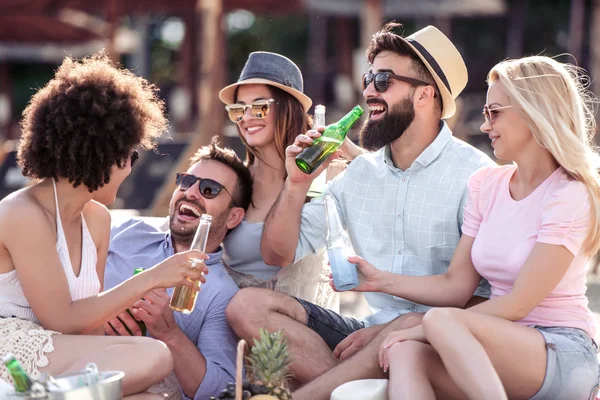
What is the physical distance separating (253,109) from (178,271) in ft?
5.57

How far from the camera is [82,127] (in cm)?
381

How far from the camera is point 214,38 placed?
39.4 feet

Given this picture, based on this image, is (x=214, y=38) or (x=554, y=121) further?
(x=214, y=38)

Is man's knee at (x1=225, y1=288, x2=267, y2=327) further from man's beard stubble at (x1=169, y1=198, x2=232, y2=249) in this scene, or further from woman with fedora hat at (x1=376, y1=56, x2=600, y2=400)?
woman with fedora hat at (x1=376, y1=56, x2=600, y2=400)

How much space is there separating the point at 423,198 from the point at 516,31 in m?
17.4

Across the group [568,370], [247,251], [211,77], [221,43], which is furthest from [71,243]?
[221,43]

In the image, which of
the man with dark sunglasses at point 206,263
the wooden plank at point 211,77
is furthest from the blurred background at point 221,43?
the man with dark sunglasses at point 206,263

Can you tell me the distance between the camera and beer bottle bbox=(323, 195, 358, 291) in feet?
13.7

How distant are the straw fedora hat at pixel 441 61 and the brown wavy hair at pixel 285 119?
786 millimetres

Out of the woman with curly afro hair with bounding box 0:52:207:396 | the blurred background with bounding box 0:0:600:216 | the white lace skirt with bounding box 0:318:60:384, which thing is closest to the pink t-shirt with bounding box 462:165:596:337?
the woman with curly afro hair with bounding box 0:52:207:396

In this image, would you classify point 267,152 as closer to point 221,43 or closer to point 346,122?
point 346,122

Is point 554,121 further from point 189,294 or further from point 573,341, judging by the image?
point 189,294

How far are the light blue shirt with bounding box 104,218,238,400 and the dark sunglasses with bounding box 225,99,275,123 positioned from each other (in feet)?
2.48

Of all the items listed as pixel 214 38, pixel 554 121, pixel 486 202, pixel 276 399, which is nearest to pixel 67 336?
pixel 276 399
